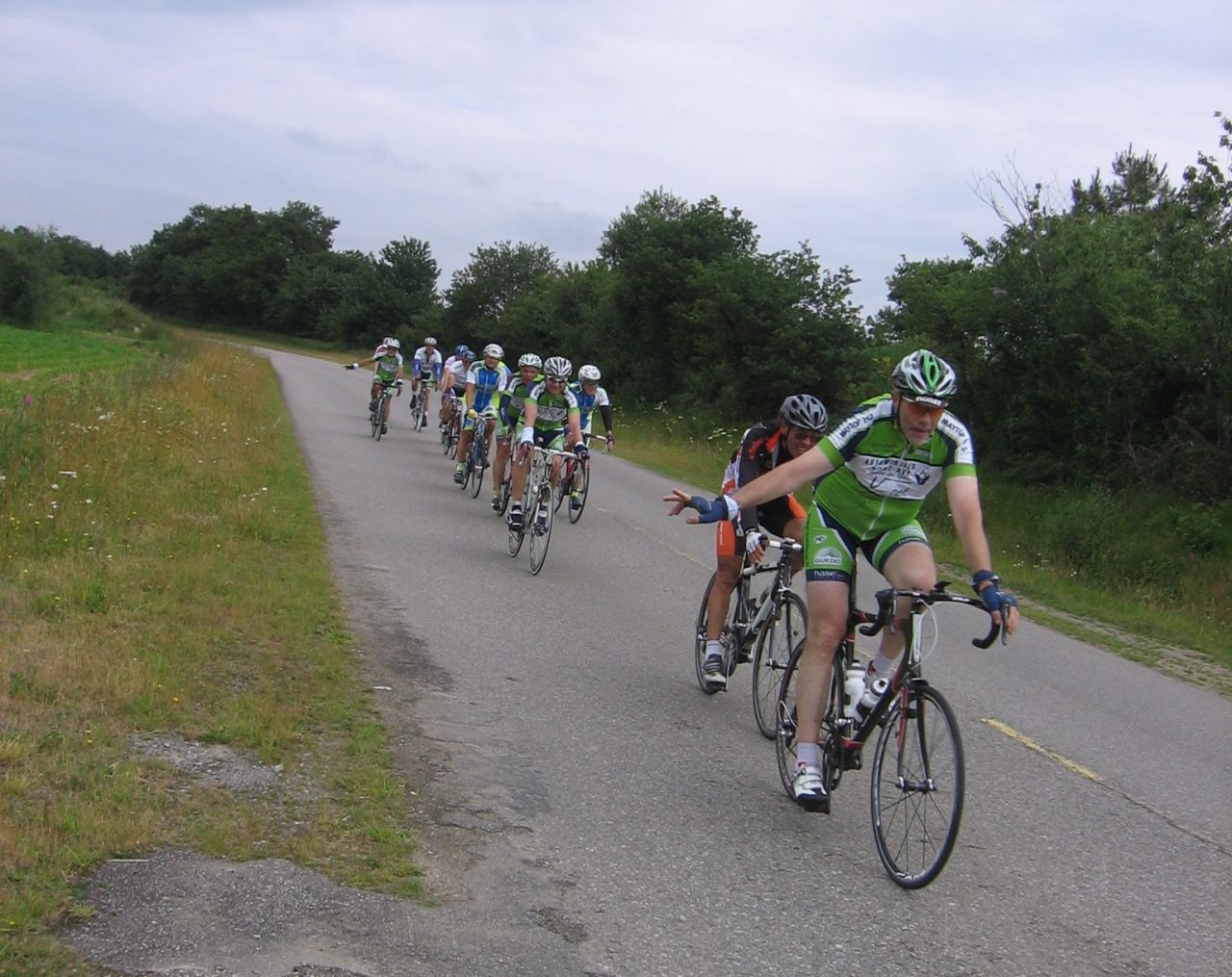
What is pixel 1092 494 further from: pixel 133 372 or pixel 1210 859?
pixel 133 372

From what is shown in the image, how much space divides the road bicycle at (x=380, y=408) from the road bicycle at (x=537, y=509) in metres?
13.3

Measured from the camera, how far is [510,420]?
15.3 meters

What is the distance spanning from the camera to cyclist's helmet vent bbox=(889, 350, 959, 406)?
17.4 feet

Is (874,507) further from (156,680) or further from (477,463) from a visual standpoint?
(477,463)

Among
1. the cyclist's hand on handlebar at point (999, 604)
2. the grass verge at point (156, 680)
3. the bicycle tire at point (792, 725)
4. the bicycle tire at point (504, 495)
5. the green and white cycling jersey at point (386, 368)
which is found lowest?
the grass verge at point (156, 680)

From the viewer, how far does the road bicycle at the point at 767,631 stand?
6.91 m

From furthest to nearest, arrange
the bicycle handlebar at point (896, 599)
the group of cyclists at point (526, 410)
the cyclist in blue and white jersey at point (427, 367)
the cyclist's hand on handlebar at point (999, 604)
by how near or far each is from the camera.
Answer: the cyclist in blue and white jersey at point (427, 367), the group of cyclists at point (526, 410), the bicycle handlebar at point (896, 599), the cyclist's hand on handlebar at point (999, 604)

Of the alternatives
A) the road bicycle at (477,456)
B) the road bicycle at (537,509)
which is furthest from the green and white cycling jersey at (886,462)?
the road bicycle at (477,456)

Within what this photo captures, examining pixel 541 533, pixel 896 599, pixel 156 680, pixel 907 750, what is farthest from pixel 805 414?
pixel 541 533

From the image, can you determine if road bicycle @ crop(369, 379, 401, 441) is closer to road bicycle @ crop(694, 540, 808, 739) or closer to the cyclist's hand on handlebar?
road bicycle @ crop(694, 540, 808, 739)

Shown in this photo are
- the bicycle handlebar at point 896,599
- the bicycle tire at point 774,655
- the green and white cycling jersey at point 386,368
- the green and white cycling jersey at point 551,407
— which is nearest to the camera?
the bicycle handlebar at point 896,599

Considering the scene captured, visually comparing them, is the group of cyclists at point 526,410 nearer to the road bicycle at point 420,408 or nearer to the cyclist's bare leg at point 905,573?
the road bicycle at point 420,408

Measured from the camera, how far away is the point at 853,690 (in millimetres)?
5621

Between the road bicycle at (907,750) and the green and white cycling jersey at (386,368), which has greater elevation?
the green and white cycling jersey at (386,368)
